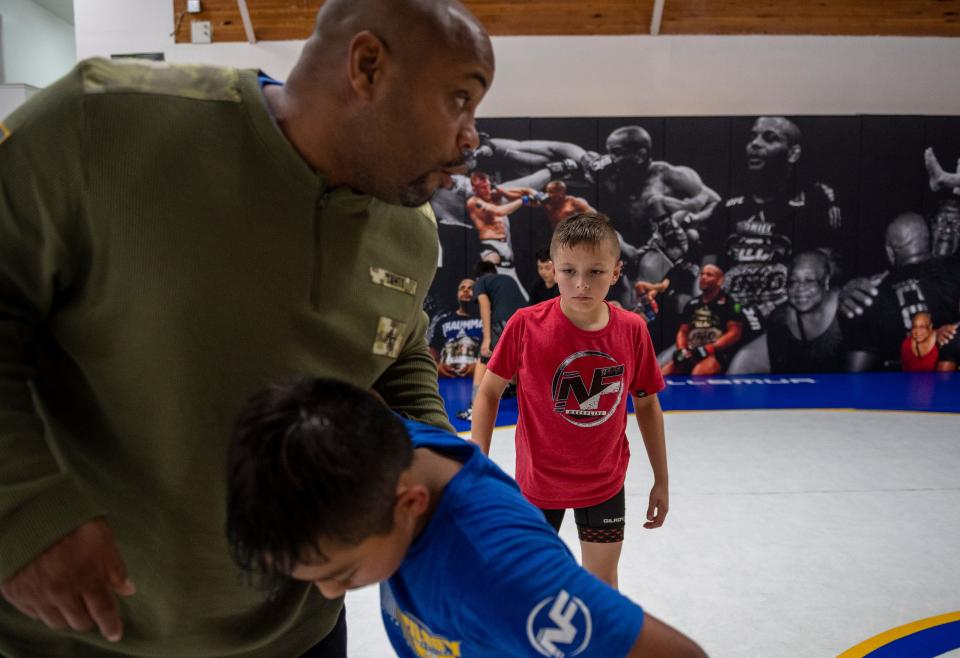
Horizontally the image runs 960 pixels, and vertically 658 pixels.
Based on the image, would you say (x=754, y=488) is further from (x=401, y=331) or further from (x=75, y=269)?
(x=75, y=269)

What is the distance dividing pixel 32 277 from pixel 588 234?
90.9 inches

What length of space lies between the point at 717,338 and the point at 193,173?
904 centimetres

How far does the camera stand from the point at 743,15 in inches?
370

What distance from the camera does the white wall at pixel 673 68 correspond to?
945cm

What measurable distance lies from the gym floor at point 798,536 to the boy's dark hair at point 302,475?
2.25m

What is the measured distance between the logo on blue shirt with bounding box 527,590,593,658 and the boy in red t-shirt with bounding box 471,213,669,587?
2032mm

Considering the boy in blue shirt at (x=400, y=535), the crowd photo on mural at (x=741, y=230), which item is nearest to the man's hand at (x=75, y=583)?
the boy in blue shirt at (x=400, y=535)

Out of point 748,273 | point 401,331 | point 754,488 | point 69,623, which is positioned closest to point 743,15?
point 748,273

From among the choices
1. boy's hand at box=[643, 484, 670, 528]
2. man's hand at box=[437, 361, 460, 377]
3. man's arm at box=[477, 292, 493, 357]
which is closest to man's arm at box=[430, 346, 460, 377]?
man's hand at box=[437, 361, 460, 377]

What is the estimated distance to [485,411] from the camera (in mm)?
3008

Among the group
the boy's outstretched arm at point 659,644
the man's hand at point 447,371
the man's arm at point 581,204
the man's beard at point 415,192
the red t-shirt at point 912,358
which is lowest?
the man's hand at point 447,371

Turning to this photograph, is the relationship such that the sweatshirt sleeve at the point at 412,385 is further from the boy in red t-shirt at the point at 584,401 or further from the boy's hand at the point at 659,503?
the boy's hand at the point at 659,503

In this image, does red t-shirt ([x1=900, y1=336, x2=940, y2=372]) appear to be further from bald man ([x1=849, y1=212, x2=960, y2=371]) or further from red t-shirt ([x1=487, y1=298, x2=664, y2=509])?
red t-shirt ([x1=487, y1=298, x2=664, y2=509])

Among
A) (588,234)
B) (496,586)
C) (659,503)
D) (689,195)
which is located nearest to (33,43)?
(689,195)
